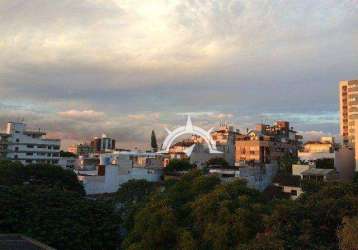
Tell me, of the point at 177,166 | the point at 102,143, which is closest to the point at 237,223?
the point at 177,166

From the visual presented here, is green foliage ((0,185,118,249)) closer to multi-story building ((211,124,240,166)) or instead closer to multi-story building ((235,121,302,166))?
multi-story building ((235,121,302,166))

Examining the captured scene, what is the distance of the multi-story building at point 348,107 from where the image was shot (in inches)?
3374

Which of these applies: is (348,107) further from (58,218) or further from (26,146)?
(58,218)

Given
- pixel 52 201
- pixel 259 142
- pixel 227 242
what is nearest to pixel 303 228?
pixel 227 242

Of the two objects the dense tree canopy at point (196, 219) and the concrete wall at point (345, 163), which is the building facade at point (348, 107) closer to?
the concrete wall at point (345, 163)

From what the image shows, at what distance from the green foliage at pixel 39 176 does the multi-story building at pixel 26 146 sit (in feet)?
106

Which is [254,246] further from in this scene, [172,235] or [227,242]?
[172,235]

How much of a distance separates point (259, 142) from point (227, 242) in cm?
6504

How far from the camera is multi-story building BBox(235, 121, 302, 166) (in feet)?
266

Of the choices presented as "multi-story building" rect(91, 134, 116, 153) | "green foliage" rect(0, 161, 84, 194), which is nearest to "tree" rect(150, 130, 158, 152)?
"multi-story building" rect(91, 134, 116, 153)

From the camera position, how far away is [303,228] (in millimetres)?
16594

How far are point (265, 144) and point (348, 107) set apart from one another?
2106 cm

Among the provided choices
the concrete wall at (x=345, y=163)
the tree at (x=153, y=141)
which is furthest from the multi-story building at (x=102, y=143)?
the concrete wall at (x=345, y=163)

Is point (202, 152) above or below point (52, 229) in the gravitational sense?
above
